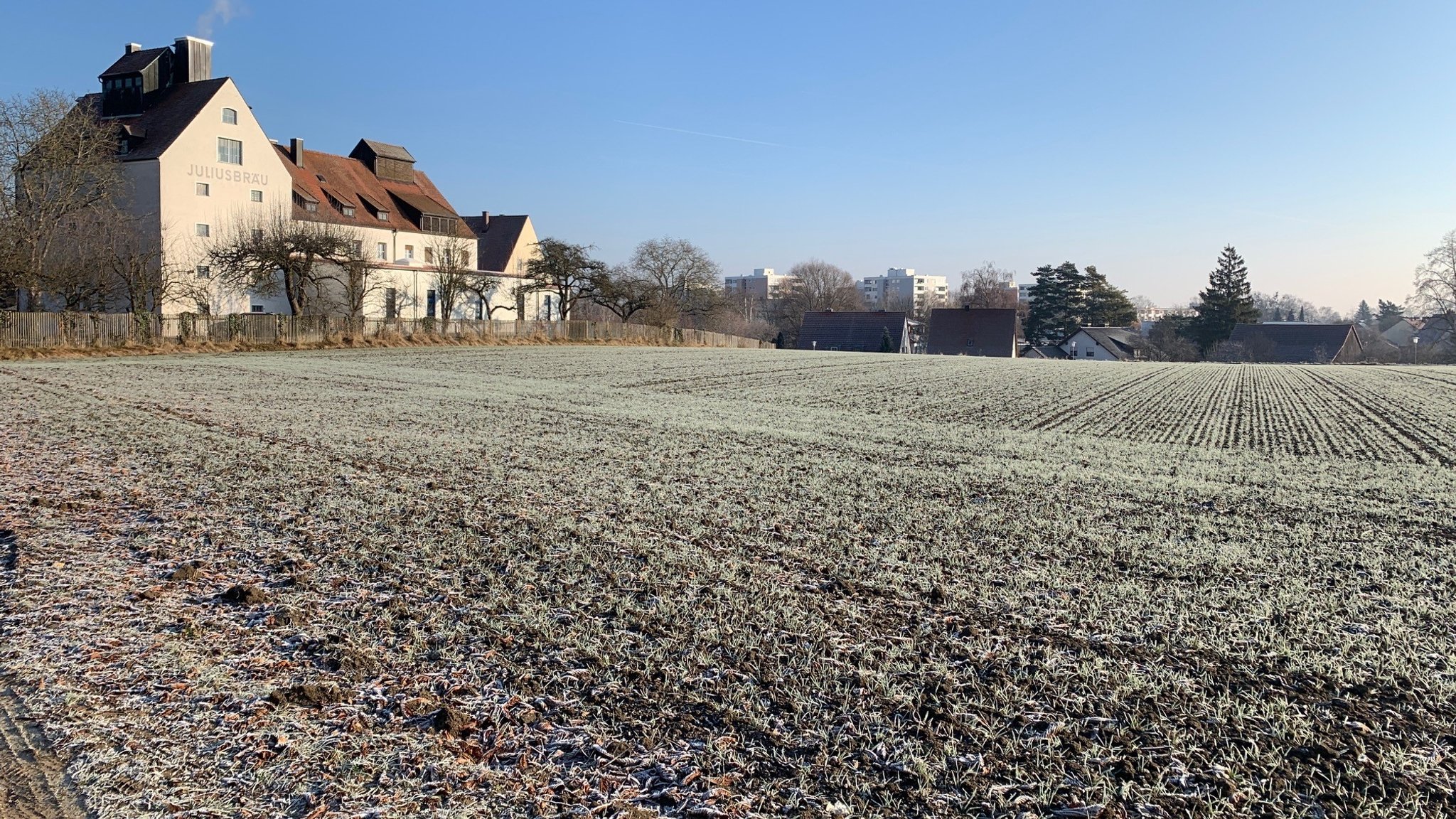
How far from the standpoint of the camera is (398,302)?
53.4m

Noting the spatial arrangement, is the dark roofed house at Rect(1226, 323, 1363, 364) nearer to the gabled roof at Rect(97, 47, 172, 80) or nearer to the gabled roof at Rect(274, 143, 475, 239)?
the gabled roof at Rect(274, 143, 475, 239)

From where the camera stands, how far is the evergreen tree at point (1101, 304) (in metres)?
103

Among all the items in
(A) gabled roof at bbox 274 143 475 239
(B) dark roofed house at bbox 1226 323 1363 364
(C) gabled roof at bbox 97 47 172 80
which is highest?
(C) gabled roof at bbox 97 47 172 80

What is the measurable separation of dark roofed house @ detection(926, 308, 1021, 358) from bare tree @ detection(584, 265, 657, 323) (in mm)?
36413

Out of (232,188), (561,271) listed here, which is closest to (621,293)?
(561,271)

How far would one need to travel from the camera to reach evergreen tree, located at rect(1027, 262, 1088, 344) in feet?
335

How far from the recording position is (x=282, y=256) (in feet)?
136

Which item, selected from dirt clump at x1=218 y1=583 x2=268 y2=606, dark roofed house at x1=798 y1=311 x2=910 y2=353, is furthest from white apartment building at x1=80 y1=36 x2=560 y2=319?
dark roofed house at x1=798 y1=311 x2=910 y2=353

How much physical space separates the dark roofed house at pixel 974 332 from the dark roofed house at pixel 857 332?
Answer: 3703mm

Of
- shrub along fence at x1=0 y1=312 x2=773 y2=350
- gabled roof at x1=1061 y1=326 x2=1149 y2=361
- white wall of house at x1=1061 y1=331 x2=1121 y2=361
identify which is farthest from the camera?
white wall of house at x1=1061 y1=331 x2=1121 y2=361

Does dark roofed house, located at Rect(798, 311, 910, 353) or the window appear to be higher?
the window

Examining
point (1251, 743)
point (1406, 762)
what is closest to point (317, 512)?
point (1251, 743)

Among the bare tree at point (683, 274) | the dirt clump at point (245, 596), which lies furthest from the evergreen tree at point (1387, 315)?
the dirt clump at point (245, 596)

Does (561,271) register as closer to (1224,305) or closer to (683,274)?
(683,274)
